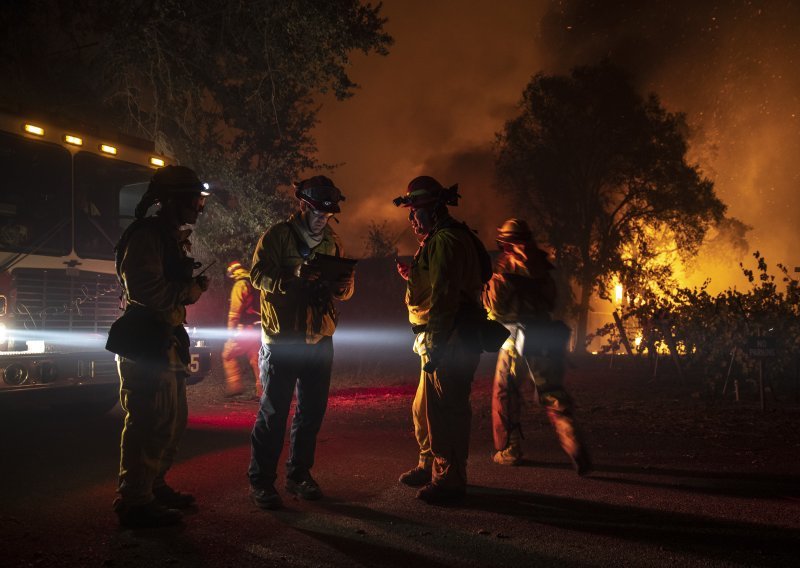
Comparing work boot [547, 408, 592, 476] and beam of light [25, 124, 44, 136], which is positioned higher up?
beam of light [25, 124, 44, 136]

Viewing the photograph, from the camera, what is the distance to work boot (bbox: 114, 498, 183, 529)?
397 cm

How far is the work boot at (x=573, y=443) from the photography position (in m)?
5.14

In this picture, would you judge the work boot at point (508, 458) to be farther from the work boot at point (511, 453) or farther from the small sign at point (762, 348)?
the small sign at point (762, 348)

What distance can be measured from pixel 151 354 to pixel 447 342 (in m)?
1.92

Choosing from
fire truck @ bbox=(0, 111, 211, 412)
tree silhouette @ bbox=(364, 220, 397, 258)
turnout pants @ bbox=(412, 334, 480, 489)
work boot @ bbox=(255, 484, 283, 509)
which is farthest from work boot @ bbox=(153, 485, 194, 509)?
tree silhouette @ bbox=(364, 220, 397, 258)

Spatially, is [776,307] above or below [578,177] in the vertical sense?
below

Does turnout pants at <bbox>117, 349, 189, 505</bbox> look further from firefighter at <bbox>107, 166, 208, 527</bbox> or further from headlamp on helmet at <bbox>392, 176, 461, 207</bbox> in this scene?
headlamp on helmet at <bbox>392, 176, 461, 207</bbox>

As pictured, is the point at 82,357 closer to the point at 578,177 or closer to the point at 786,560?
the point at 786,560

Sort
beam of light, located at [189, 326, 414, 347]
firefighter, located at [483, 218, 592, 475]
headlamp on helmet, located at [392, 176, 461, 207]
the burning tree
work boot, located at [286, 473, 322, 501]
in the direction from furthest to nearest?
the burning tree < beam of light, located at [189, 326, 414, 347] < firefighter, located at [483, 218, 592, 475] < headlamp on helmet, located at [392, 176, 461, 207] < work boot, located at [286, 473, 322, 501]

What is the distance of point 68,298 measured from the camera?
292 inches

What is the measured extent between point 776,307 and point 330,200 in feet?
27.4

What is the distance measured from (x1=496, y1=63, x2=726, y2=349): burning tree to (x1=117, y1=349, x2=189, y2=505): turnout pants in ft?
75.6

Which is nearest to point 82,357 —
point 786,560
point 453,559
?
point 453,559

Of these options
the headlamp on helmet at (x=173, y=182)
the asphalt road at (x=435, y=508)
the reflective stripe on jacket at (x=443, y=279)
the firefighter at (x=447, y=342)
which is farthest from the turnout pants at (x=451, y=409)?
the headlamp on helmet at (x=173, y=182)
